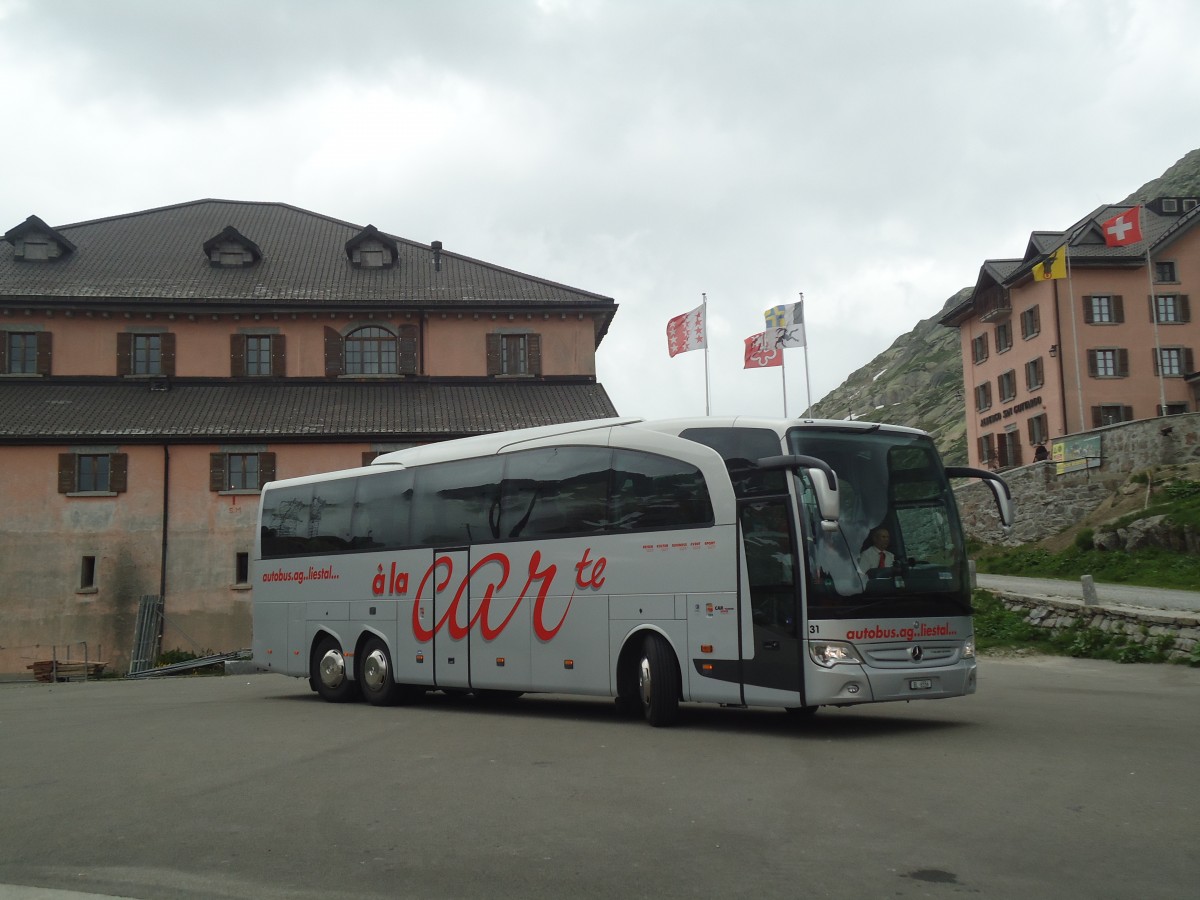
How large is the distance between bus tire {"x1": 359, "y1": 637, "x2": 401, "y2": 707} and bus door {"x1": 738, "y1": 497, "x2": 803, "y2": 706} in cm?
715

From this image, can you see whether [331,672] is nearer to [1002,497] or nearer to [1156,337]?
[1002,497]

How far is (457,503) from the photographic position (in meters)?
16.7

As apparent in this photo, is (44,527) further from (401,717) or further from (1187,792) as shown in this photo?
(1187,792)

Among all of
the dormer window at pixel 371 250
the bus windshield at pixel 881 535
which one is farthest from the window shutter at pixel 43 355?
the bus windshield at pixel 881 535

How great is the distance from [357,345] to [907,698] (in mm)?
31987

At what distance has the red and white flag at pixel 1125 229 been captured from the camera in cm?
4725

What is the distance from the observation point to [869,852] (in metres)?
6.75

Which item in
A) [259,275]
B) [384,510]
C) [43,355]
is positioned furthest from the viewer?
[259,275]

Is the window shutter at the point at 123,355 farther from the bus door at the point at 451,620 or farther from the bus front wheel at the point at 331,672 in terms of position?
the bus door at the point at 451,620

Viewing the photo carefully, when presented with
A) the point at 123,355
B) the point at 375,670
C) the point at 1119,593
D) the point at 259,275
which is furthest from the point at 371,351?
the point at 1119,593

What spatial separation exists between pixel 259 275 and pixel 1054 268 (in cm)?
3108

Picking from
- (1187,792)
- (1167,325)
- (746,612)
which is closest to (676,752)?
(746,612)

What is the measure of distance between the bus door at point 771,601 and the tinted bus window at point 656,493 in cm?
68

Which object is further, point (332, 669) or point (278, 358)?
point (278, 358)
